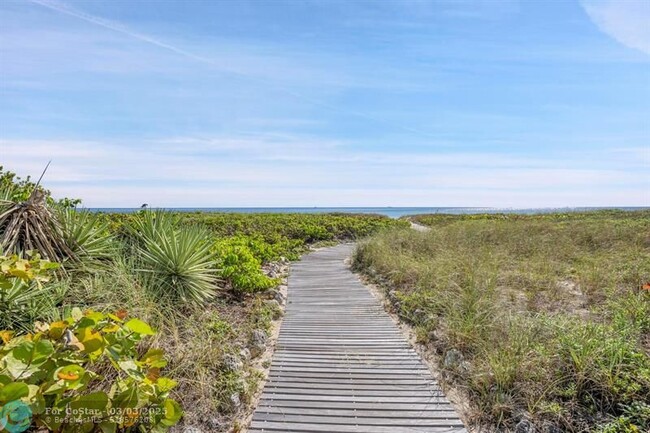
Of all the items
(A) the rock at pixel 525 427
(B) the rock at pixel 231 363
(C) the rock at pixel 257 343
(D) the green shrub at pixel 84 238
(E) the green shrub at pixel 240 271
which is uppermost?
(D) the green shrub at pixel 84 238

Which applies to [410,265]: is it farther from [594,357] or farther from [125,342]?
[125,342]

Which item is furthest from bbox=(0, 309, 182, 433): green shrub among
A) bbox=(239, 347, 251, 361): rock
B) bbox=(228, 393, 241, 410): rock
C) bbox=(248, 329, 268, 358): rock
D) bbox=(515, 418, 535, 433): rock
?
bbox=(515, 418, 535, 433): rock

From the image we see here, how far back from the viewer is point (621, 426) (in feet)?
9.92

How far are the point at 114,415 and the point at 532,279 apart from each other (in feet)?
22.3

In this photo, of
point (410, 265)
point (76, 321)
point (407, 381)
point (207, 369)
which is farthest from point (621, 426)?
point (410, 265)

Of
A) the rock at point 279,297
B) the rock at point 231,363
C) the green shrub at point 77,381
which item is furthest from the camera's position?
the rock at point 279,297

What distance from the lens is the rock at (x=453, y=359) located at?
166 inches

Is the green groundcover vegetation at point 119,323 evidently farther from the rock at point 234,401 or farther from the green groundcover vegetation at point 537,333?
the green groundcover vegetation at point 537,333

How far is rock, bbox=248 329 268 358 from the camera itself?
4789mm

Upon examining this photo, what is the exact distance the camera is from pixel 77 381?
203cm

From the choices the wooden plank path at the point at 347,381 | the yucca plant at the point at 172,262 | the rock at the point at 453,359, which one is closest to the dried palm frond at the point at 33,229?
the yucca plant at the point at 172,262

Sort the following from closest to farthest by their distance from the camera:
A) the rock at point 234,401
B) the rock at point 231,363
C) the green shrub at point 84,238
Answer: the rock at point 234,401 → the rock at point 231,363 → the green shrub at point 84,238

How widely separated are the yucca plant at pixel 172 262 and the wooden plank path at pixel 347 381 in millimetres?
1491

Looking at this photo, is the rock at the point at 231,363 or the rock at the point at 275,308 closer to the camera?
the rock at the point at 231,363
